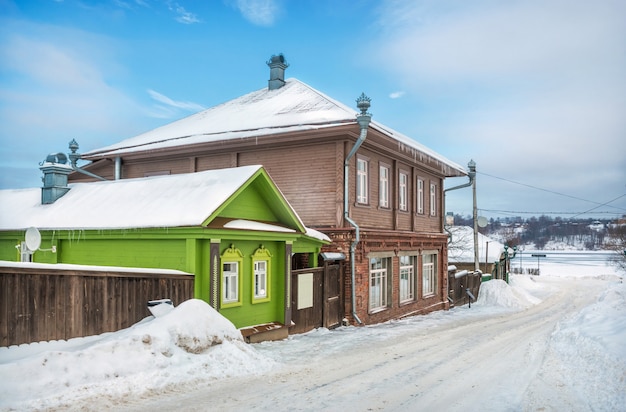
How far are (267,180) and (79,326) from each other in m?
5.53

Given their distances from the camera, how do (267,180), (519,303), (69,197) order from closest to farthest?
(267,180)
(69,197)
(519,303)

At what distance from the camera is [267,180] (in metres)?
12.6

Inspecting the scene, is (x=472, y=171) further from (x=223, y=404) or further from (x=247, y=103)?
(x=223, y=404)

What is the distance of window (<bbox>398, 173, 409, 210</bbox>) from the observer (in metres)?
20.7

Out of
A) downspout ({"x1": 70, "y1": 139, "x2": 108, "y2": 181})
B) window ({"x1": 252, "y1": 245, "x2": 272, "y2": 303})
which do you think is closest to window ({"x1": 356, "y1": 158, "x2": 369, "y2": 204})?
window ({"x1": 252, "y1": 245, "x2": 272, "y2": 303})

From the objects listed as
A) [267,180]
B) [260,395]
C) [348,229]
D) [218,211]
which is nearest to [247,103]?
[348,229]

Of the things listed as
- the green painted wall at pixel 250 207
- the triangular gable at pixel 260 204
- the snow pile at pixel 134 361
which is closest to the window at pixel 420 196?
the triangular gable at pixel 260 204

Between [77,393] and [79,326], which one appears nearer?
[77,393]

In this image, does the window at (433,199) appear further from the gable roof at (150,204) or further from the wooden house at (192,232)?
the gable roof at (150,204)

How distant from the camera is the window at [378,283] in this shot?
59.6ft

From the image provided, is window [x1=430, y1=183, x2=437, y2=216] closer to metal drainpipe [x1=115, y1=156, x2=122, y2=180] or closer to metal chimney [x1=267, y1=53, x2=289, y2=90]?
metal chimney [x1=267, y1=53, x2=289, y2=90]

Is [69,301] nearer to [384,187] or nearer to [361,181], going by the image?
[361,181]

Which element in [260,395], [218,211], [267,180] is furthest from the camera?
[267,180]

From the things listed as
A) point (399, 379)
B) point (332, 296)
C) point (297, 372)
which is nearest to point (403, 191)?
point (332, 296)
